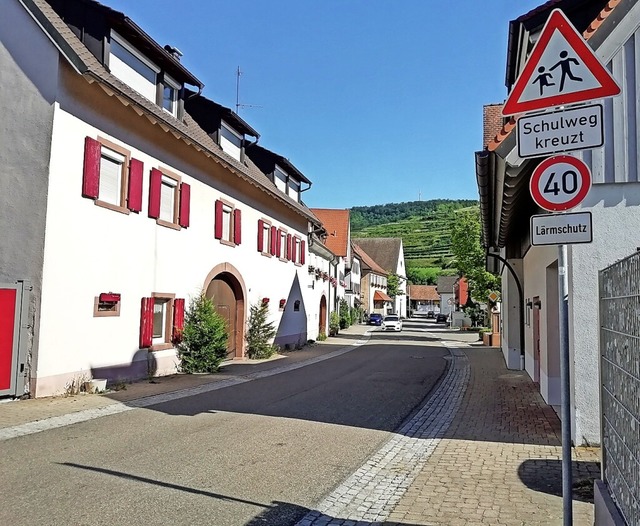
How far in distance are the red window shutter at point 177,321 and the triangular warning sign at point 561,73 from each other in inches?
541

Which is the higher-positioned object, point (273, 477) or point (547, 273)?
point (547, 273)

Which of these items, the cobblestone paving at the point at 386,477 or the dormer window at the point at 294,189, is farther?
the dormer window at the point at 294,189

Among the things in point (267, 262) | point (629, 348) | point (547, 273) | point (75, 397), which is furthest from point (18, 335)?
point (267, 262)

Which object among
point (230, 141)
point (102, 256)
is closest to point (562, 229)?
point (102, 256)

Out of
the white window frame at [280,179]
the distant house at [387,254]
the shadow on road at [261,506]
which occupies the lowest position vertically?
the shadow on road at [261,506]

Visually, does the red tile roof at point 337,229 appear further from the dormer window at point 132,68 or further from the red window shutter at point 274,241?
the dormer window at point 132,68

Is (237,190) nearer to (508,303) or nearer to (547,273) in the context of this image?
(508,303)

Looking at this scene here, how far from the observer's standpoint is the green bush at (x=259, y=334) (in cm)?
2189

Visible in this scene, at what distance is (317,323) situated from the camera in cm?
3469

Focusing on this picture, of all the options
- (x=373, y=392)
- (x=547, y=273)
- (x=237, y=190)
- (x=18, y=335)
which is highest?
(x=237, y=190)

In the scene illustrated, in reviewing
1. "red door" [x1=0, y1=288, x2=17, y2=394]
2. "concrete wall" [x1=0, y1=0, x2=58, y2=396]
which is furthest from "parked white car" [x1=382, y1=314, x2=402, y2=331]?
"red door" [x1=0, y1=288, x2=17, y2=394]

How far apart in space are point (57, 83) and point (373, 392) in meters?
9.09

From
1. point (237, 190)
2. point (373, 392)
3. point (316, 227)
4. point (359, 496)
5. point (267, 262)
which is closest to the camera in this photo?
point (359, 496)

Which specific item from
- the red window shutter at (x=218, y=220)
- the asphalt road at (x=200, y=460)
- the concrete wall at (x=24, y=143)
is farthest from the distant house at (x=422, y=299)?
the concrete wall at (x=24, y=143)
